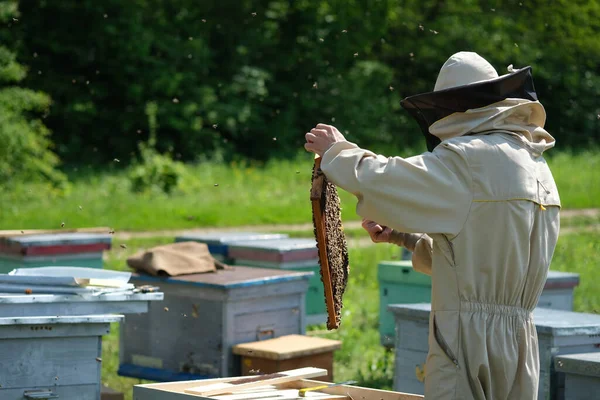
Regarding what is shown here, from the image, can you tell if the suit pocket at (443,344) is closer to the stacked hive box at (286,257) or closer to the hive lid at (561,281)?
the hive lid at (561,281)

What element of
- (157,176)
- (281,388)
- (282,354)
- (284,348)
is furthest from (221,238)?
(157,176)

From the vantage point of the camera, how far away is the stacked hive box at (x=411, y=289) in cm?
523

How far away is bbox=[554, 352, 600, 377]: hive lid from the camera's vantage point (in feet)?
11.1

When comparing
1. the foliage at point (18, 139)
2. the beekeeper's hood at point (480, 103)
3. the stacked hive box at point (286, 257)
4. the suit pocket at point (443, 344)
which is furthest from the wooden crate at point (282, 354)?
the foliage at point (18, 139)

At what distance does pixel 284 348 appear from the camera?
15.2 ft

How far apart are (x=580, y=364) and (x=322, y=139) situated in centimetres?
154

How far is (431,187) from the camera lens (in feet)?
8.17

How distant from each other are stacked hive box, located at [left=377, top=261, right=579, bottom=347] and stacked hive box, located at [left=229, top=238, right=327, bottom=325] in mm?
498

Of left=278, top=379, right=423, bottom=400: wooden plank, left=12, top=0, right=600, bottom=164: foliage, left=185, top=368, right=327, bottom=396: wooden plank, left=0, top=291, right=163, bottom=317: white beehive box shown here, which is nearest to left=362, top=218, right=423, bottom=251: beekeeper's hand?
left=278, top=379, right=423, bottom=400: wooden plank

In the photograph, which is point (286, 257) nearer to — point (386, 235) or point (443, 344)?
point (386, 235)

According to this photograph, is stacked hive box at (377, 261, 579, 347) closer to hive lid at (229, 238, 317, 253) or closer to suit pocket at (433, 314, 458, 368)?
hive lid at (229, 238, 317, 253)

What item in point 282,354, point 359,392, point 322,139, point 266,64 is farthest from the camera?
point 266,64

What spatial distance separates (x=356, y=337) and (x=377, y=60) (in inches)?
622

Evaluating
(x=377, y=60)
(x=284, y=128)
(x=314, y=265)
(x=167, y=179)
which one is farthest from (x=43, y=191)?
(x=377, y=60)
